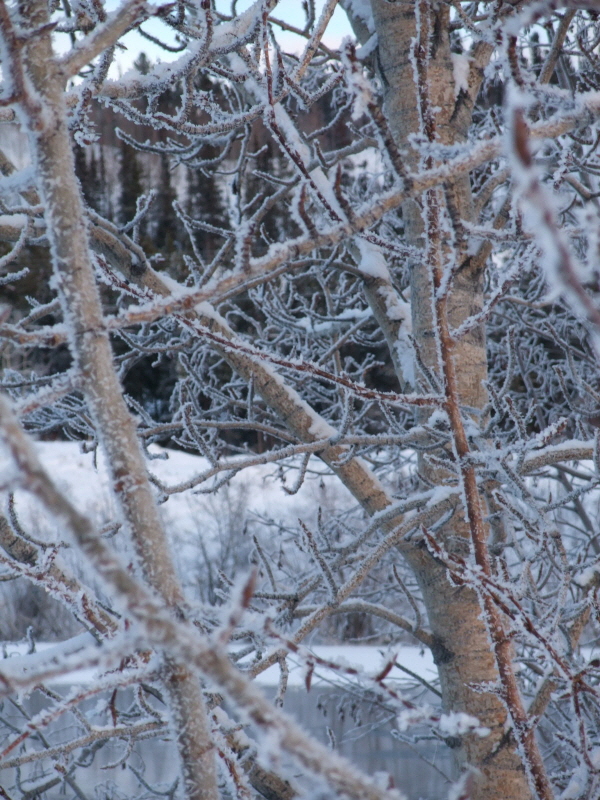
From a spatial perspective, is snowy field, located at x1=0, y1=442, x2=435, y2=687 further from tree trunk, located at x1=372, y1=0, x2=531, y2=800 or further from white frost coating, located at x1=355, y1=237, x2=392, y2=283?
tree trunk, located at x1=372, y1=0, x2=531, y2=800

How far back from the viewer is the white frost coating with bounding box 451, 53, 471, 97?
2959 millimetres

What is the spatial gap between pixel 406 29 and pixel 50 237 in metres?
2.66

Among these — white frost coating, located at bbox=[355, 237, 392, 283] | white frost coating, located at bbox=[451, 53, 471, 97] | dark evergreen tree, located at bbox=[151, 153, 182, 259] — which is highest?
dark evergreen tree, located at bbox=[151, 153, 182, 259]

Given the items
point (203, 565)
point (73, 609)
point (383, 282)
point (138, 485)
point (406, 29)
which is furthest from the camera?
point (203, 565)

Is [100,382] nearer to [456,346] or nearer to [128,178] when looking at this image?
[456,346]

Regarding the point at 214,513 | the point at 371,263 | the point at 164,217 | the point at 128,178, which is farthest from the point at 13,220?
the point at 128,178

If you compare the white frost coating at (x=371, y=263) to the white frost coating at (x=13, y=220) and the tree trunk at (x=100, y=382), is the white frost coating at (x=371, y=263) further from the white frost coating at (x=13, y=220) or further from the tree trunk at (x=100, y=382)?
the tree trunk at (x=100, y=382)

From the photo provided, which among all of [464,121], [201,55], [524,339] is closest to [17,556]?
[201,55]

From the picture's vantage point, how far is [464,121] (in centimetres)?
303

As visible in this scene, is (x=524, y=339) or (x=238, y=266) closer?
(x=238, y=266)

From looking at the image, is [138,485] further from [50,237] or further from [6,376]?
[6,376]

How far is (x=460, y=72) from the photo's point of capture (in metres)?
2.97

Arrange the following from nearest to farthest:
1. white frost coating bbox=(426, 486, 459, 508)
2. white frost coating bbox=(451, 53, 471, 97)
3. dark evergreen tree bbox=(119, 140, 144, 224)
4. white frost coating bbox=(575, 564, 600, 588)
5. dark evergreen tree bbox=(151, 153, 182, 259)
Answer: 1. white frost coating bbox=(426, 486, 459, 508)
2. white frost coating bbox=(575, 564, 600, 588)
3. white frost coating bbox=(451, 53, 471, 97)
4. dark evergreen tree bbox=(151, 153, 182, 259)
5. dark evergreen tree bbox=(119, 140, 144, 224)

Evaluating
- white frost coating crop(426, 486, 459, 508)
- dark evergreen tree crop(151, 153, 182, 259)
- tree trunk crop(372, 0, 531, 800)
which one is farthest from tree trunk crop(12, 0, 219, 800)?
dark evergreen tree crop(151, 153, 182, 259)
